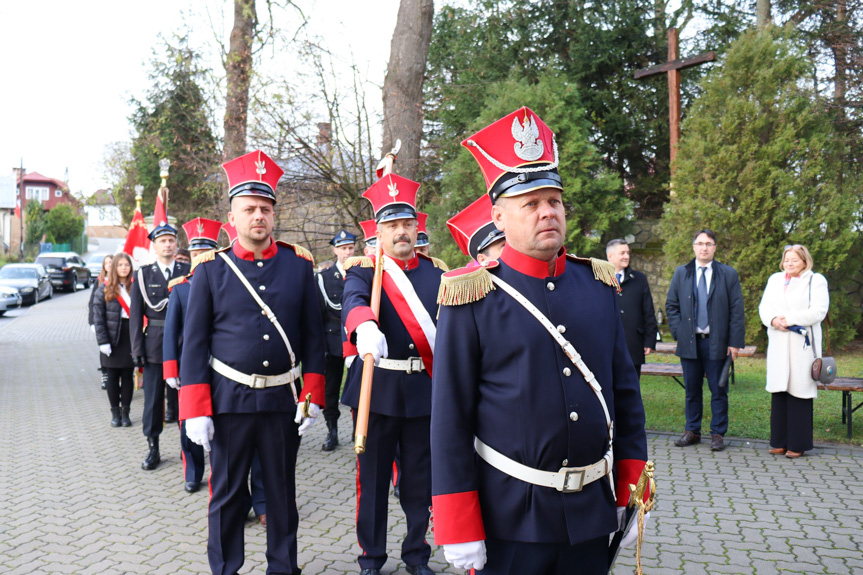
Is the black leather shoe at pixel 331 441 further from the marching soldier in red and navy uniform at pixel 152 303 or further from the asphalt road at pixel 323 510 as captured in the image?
the marching soldier in red and navy uniform at pixel 152 303

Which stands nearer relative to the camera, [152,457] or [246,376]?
[246,376]

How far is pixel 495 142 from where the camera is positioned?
2.55 m

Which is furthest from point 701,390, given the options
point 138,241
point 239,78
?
point 239,78

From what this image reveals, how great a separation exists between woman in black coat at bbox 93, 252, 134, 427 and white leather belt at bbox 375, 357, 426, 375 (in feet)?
17.5

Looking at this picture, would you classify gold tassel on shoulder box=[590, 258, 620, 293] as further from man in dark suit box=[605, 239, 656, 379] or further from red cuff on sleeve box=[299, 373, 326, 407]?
man in dark suit box=[605, 239, 656, 379]

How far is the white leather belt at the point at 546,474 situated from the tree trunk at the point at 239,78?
989 cm

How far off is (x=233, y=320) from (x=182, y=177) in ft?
71.7

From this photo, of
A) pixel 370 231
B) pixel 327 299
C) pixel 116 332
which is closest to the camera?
pixel 370 231

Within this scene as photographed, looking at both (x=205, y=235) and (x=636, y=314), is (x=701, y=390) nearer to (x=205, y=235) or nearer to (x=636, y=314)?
(x=636, y=314)

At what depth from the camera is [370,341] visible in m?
3.74

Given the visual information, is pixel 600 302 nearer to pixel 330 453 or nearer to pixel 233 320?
pixel 233 320

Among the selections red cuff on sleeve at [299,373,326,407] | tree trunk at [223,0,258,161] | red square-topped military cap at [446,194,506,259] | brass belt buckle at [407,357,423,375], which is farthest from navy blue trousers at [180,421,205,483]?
tree trunk at [223,0,258,161]

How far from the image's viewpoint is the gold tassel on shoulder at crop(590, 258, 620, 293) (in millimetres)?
2725

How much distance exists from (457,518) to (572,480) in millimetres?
404
